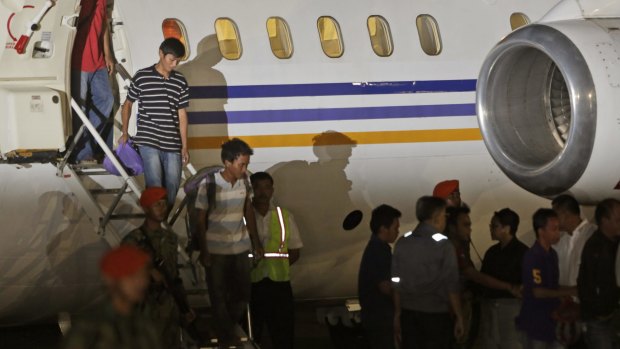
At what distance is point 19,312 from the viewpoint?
1102 cm

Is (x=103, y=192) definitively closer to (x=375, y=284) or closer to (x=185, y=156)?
(x=185, y=156)

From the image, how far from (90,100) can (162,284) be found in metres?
2.51

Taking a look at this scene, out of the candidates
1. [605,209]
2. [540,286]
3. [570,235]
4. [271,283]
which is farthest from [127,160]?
[605,209]

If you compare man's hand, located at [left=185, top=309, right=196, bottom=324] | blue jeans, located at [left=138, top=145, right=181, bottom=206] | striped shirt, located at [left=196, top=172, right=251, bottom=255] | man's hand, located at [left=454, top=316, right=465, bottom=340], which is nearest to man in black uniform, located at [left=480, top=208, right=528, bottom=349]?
man's hand, located at [left=454, top=316, right=465, bottom=340]

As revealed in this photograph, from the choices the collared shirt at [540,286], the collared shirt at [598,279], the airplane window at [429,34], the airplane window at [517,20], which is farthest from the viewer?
the airplane window at [517,20]

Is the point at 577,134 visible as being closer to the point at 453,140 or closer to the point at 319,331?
the point at 453,140

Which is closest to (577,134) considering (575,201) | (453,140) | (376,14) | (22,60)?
(575,201)

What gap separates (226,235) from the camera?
32.1 feet

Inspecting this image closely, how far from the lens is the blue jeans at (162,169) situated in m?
10.2

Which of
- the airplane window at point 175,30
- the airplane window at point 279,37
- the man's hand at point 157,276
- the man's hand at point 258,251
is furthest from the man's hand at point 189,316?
the airplane window at point 279,37

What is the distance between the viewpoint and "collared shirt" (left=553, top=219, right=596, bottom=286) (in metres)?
9.53

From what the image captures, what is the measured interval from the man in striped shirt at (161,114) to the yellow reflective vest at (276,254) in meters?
0.90

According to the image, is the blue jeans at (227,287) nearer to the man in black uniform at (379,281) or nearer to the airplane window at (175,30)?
the man in black uniform at (379,281)

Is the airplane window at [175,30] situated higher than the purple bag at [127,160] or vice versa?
the airplane window at [175,30]
